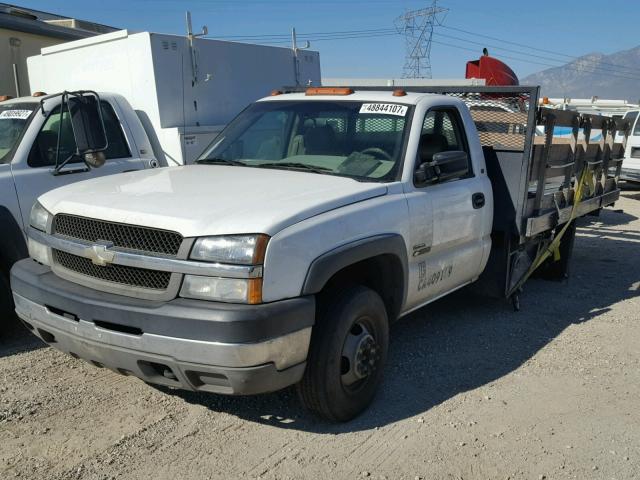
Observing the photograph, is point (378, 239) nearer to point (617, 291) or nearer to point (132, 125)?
point (132, 125)

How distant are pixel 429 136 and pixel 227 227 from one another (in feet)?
6.76

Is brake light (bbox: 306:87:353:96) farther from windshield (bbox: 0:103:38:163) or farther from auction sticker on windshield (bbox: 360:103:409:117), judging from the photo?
windshield (bbox: 0:103:38:163)

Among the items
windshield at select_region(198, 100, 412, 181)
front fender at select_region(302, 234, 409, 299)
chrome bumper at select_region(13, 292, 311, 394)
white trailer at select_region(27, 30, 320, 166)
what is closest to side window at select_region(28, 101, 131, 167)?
white trailer at select_region(27, 30, 320, 166)

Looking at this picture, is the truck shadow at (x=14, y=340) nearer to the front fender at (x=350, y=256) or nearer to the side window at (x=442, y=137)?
the front fender at (x=350, y=256)

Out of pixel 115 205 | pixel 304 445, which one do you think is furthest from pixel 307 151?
pixel 304 445

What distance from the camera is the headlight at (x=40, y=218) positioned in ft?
12.3

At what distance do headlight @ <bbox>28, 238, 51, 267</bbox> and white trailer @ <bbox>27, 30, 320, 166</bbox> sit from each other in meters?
2.31

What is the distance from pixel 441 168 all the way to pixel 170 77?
10.3ft

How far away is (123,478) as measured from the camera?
3.16 metres

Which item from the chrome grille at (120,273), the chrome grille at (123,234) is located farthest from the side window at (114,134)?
the chrome grille at (120,273)

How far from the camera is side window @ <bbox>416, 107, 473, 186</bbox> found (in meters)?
4.44

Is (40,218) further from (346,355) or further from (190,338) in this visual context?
(346,355)

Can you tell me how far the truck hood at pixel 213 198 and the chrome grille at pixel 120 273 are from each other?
9.7 inches

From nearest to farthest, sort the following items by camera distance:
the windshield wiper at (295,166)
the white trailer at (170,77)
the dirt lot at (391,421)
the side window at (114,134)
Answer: the dirt lot at (391,421) → the windshield wiper at (295,166) → the side window at (114,134) → the white trailer at (170,77)
